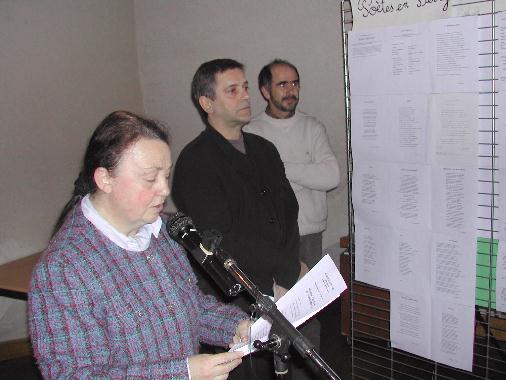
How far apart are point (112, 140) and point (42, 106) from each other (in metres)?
2.39

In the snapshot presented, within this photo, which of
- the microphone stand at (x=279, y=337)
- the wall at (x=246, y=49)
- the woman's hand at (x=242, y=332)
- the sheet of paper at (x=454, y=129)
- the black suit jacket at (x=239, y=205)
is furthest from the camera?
the wall at (x=246, y=49)

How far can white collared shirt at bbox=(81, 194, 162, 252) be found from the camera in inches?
47.2

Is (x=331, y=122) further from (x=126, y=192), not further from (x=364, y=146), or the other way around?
(x=126, y=192)

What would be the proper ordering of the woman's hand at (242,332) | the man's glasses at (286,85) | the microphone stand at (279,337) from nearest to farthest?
the microphone stand at (279,337) → the woman's hand at (242,332) → the man's glasses at (286,85)

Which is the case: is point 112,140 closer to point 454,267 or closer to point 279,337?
point 279,337

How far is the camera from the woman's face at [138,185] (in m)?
1.17

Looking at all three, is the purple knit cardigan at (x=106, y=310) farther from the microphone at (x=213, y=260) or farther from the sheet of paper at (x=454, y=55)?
the sheet of paper at (x=454, y=55)

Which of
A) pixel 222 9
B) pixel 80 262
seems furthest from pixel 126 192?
pixel 222 9

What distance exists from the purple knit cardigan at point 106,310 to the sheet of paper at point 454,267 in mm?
819

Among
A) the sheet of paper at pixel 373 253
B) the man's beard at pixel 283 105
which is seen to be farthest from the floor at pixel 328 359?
the man's beard at pixel 283 105

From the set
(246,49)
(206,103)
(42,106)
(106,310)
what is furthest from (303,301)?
(246,49)

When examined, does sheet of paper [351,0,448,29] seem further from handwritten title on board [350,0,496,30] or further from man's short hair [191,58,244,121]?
man's short hair [191,58,244,121]

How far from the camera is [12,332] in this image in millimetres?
3213

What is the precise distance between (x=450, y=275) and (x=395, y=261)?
0.64 ft
